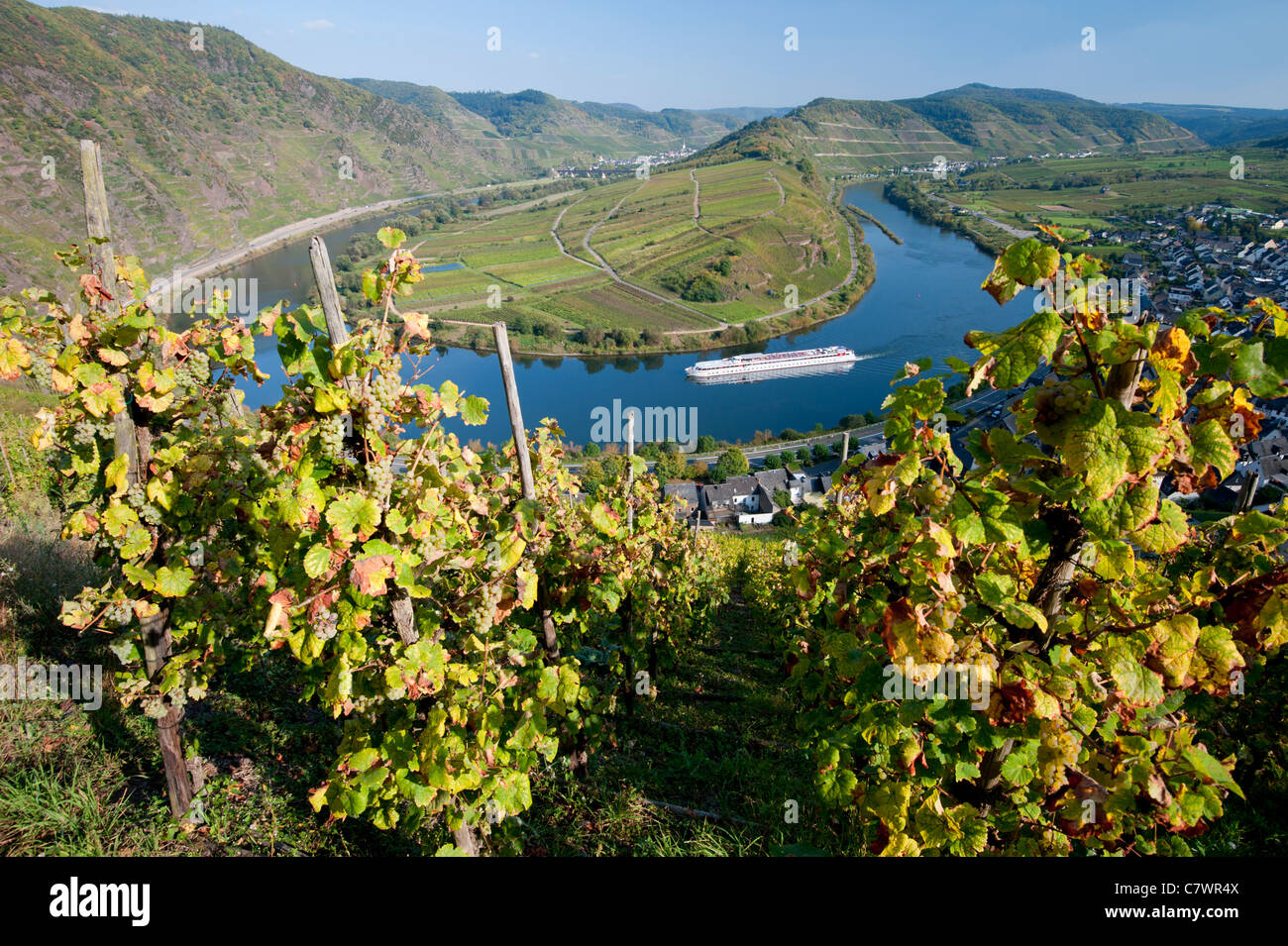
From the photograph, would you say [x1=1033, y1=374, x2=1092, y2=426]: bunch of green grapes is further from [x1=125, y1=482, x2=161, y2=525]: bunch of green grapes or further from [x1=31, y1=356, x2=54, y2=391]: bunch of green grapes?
[x1=31, y1=356, x2=54, y2=391]: bunch of green grapes

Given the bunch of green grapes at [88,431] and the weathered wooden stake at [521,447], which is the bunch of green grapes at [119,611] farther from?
the weathered wooden stake at [521,447]

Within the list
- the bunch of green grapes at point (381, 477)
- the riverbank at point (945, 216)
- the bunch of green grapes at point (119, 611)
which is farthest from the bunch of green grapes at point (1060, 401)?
the riverbank at point (945, 216)

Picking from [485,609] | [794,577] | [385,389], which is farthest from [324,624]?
[794,577]

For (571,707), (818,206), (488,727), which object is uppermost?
(818,206)

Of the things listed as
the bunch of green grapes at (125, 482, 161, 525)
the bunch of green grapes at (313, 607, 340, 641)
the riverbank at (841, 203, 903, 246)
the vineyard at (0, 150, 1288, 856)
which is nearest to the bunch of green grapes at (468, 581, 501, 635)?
the vineyard at (0, 150, 1288, 856)

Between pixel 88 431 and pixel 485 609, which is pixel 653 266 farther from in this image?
pixel 485 609

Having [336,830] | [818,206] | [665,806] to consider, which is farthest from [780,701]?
[818,206]

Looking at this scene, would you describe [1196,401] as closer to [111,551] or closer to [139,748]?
[111,551]
